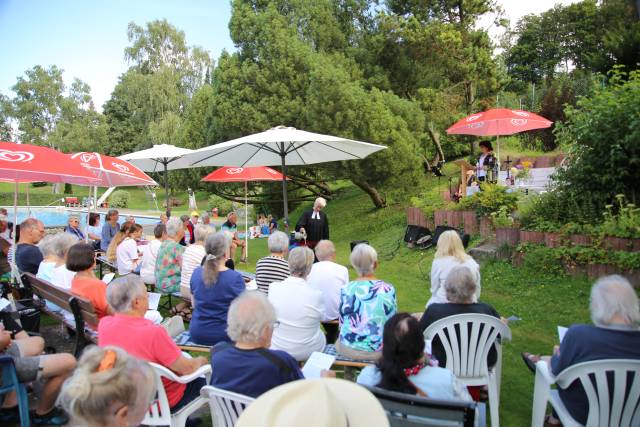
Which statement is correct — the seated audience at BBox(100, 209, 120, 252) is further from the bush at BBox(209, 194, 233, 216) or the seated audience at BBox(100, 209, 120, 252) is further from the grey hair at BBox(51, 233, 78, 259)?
the bush at BBox(209, 194, 233, 216)

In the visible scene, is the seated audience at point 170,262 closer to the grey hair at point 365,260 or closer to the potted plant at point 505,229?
the grey hair at point 365,260

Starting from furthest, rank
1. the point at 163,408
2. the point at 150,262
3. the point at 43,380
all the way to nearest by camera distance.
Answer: the point at 150,262 < the point at 43,380 < the point at 163,408

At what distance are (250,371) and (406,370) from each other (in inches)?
29.9

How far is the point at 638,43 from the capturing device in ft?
47.4

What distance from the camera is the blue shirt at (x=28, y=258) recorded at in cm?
548

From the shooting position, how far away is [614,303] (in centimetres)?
243

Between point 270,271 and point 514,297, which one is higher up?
point 270,271

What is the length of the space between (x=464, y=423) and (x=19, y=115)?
54314mm

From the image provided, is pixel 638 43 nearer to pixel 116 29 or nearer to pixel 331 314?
pixel 331 314

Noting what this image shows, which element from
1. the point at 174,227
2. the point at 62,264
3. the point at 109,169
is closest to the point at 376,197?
the point at 109,169

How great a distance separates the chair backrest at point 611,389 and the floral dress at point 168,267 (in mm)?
4402

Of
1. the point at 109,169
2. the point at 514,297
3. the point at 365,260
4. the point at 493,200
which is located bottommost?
the point at 514,297

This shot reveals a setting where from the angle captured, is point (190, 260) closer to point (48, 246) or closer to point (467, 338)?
point (48, 246)

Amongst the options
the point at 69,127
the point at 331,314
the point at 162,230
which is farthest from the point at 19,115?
the point at 331,314
